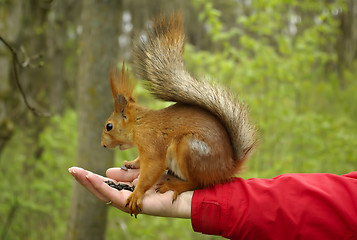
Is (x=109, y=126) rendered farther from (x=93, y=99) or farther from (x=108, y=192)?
(x=93, y=99)

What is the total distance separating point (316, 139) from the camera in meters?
3.25

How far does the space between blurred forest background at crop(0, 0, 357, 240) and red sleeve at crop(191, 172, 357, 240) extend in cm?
22

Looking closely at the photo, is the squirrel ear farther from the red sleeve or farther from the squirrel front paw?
the red sleeve

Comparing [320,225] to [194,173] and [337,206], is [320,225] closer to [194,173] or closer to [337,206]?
[337,206]

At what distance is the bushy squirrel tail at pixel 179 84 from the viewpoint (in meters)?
1.29

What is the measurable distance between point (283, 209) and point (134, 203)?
21.5 inches

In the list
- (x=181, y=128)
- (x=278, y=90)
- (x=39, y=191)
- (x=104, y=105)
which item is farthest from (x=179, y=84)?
(x=278, y=90)

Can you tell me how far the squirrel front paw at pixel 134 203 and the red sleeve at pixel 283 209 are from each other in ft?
0.67

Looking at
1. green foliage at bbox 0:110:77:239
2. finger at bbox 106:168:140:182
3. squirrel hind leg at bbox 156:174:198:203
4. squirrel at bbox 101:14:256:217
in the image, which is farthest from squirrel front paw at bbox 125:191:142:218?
green foliage at bbox 0:110:77:239

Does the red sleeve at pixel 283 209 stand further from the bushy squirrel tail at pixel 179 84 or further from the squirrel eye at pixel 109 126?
the squirrel eye at pixel 109 126

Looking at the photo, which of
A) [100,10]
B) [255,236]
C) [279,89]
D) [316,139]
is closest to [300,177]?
[255,236]

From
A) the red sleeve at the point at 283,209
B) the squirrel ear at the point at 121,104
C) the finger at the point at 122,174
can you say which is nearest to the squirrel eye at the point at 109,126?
the squirrel ear at the point at 121,104

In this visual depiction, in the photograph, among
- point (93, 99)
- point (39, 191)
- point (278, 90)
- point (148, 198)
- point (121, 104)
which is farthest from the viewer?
point (278, 90)

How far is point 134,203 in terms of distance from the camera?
125 centimetres
